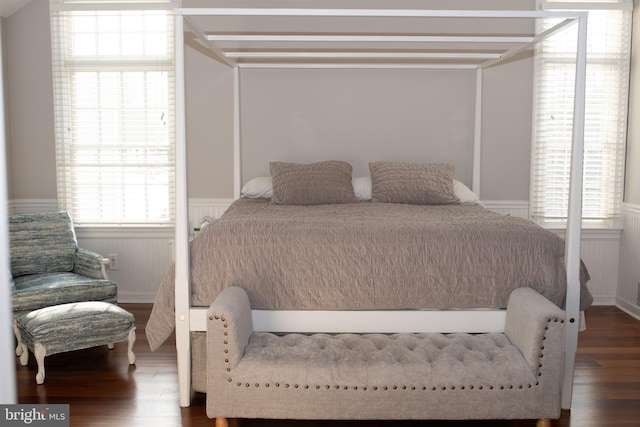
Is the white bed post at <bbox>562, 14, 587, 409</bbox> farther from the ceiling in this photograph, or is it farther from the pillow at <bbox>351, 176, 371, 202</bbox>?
the ceiling

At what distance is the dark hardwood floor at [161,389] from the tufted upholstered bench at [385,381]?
0.28 meters

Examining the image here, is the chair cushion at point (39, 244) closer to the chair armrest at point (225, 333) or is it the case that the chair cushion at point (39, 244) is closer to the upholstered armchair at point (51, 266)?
the upholstered armchair at point (51, 266)

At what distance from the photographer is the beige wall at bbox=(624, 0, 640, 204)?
471 cm

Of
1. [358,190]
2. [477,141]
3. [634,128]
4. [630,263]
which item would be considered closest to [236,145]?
[358,190]

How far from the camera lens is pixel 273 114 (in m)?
4.91

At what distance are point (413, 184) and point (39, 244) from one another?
2.55 m

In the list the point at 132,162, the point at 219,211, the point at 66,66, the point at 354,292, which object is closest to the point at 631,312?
the point at 354,292

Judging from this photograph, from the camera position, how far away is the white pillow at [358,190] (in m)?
4.40

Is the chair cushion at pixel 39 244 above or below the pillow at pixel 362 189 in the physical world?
below

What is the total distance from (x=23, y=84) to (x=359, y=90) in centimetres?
258

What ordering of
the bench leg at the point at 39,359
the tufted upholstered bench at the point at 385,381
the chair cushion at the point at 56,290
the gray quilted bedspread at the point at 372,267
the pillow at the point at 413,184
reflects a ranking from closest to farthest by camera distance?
the tufted upholstered bench at the point at 385,381 → the gray quilted bedspread at the point at 372,267 → the bench leg at the point at 39,359 → the chair cushion at the point at 56,290 → the pillow at the point at 413,184

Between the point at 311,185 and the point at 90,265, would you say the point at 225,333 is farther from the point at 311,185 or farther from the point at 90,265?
the point at 90,265

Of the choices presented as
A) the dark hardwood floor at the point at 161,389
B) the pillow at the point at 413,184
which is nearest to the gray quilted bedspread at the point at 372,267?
the dark hardwood floor at the point at 161,389

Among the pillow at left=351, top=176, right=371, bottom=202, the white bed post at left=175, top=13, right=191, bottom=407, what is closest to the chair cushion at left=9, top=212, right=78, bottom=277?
the white bed post at left=175, top=13, right=191, bottom=407
